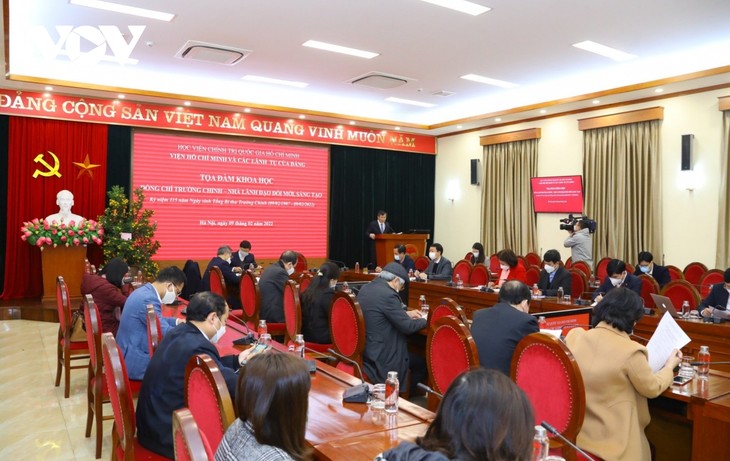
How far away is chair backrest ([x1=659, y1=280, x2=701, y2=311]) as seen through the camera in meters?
5.32

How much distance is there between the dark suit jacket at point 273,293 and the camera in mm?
5422

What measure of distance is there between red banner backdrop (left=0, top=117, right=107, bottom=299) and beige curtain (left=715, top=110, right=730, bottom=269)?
31.1 ft

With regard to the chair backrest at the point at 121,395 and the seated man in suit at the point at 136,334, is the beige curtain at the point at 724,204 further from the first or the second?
the chair backrest at the point at 121,395

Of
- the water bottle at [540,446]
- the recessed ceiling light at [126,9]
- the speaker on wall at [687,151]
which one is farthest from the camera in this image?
the speaker on wall at [687,151]

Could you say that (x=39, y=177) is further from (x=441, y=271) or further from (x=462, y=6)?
(x=462, y=6)

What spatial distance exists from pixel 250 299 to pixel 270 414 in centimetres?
422

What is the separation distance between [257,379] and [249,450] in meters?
0.18

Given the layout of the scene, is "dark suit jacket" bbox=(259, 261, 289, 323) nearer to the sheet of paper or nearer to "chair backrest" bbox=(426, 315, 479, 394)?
"chair backrest" bbox=(426, 315, 479, 394)

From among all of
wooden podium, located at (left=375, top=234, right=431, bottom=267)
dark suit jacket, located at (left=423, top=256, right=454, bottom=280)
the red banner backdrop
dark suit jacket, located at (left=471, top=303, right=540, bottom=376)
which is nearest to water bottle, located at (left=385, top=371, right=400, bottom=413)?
dark suit jacket, located at (left=471, top=303, right=540, bottom=376)

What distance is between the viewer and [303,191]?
37.4 ft

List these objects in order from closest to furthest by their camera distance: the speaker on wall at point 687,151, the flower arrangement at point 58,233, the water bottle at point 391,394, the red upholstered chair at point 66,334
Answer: the water bottle at point 391,394
the red upholstered chair at point 66,334
the speaker on wall at point 687,151
the flower arrangement at point 58,233

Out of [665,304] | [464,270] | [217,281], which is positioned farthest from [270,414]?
[464,270]

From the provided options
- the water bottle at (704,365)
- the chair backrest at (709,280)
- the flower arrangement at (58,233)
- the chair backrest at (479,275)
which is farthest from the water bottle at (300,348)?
the flower arrangement at (58,233)

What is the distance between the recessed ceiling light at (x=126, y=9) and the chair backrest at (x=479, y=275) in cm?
477
